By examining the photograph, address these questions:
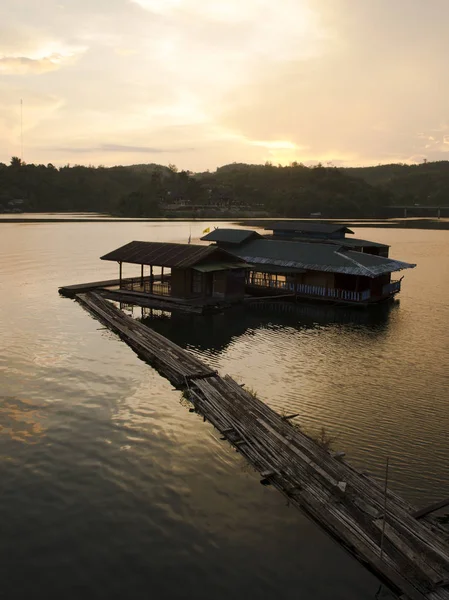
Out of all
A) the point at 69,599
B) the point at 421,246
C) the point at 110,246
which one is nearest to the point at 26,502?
the point at 69,599

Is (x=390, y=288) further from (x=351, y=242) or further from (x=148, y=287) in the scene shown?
(x=148, y=287)

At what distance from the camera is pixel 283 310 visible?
155ft

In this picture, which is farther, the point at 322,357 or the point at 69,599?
the point at 322,357

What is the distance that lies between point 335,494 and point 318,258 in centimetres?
3640

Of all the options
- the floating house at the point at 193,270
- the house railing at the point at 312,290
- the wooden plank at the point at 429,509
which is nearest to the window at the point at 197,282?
the floating house at the point at 193,270

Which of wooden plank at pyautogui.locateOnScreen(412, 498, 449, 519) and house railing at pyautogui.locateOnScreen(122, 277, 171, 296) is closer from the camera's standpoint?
wooden plank at pyautogui.locateOnScreen(412, 498, 449, 519)

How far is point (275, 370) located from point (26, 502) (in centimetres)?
1651

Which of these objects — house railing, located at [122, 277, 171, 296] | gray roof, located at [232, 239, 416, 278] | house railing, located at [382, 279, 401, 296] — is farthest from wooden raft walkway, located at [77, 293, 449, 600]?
house railing, located at [382, 279, 401, 296]

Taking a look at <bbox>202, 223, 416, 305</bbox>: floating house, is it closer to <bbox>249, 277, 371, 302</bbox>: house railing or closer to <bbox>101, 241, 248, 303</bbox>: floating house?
<bbox>249, 277, 371, 302</bbox>: house railing

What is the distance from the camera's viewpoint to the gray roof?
47844mm

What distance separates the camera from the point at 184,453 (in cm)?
1989

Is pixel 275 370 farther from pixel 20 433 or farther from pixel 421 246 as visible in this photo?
pixel 421 246

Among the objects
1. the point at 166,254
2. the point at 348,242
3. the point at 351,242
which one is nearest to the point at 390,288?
the point at 351,242

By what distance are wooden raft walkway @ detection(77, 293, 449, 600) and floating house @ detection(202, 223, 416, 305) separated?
1000 inches
